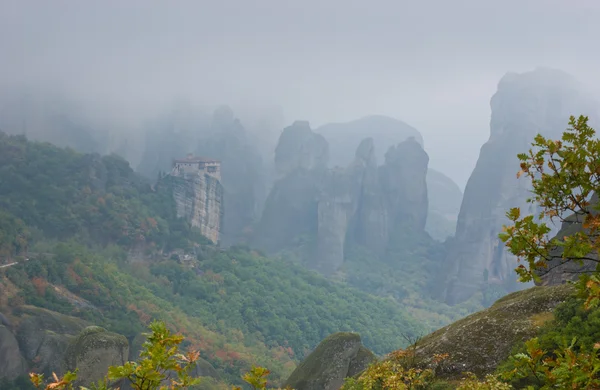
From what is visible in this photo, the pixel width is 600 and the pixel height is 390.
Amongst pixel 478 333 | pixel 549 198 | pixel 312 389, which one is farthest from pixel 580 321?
pixel 312 389

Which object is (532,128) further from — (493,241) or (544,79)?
(493,241)

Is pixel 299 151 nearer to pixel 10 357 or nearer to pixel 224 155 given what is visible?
pixel 224 155

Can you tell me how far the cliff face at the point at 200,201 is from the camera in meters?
79.0

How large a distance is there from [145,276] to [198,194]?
25.9 meters

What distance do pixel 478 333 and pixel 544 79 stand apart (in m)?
119

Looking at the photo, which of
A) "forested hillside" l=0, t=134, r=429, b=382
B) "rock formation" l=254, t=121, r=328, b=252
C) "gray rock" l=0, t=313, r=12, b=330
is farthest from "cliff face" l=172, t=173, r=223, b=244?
"gray rock" l=0, t=313, r=12, b=330

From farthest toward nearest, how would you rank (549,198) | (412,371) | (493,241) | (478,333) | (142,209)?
(493,241) < (142,209) < (478,333) < (412,371) < (549,198)

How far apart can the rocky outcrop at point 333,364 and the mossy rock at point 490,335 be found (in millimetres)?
6051

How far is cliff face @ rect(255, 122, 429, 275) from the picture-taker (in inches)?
4437

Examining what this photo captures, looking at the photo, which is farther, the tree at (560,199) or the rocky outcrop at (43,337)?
the rocky outcrop at (43,337)

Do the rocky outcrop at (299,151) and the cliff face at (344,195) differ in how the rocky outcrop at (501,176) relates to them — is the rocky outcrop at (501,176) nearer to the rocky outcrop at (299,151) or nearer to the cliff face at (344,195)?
the cliff face at (344,195)

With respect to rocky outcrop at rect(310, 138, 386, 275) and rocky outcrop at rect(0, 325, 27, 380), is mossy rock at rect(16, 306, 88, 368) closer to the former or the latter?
rocky outcrop at rect(0, 325, 27, 380)

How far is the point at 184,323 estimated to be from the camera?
47.3 metres

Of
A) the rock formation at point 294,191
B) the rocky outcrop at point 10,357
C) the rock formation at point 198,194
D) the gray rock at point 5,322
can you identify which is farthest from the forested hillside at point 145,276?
the rock formation at point 294,191
